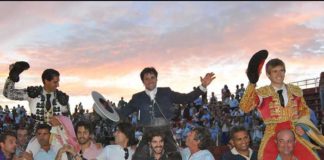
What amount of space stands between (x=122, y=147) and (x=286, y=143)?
2.02m

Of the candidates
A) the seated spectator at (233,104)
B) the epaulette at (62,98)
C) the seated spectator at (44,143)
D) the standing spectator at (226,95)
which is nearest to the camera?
the seated spectator at (44,143)

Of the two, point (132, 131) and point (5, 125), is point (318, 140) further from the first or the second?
point (5, 125)

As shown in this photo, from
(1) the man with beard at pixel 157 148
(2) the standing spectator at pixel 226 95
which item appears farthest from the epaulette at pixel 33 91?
(2) the standing spectator at pixel 226 95

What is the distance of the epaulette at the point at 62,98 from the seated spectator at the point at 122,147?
931mm

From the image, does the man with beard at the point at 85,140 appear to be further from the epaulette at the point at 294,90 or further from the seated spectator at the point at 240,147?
the epaulette at the point at 294,90

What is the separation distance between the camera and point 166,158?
487 centimetres

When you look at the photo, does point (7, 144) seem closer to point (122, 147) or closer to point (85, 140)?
point (85, 140)

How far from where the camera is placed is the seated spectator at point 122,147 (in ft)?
18.4

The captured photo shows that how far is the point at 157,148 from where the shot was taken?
4.79 meters

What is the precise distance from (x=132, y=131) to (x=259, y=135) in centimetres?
851

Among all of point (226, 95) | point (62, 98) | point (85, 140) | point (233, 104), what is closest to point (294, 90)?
point (85, 140)

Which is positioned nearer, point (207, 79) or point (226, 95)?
point (207, 79)

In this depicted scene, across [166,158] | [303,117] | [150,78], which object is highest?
[150,78]

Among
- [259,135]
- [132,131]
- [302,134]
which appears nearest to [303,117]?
[302,134]
